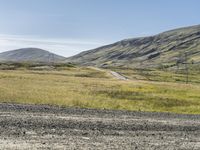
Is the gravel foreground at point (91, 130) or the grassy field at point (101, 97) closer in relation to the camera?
the gravel foreground at point (91, 130)

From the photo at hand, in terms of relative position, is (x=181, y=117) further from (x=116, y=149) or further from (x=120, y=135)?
(x=116, y=149)

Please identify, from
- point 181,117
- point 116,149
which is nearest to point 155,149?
point 116,149

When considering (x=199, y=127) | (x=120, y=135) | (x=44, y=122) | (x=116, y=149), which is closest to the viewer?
(x=116, y=149)

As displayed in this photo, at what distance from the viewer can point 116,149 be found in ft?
59.8

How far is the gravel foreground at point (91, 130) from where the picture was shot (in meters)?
18.8

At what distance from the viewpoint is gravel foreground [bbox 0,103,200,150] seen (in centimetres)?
1883

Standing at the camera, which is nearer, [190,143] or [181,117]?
[190,143]

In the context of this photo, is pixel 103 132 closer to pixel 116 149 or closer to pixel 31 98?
pixel 116 149

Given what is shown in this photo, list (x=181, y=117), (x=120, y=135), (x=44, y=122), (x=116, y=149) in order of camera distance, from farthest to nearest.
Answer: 1. (x=181, y=117)
2. (x=44, y=122)
3. (x=120, y=135)
4. (x=116, y=149)

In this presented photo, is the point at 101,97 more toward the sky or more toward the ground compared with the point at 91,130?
more toward the ground

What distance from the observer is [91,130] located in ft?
73.0

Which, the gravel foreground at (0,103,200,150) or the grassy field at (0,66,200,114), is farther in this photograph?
the grassy field at (0,66,200,114)

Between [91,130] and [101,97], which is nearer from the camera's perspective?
[91,130]

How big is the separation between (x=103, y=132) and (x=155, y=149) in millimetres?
3997
